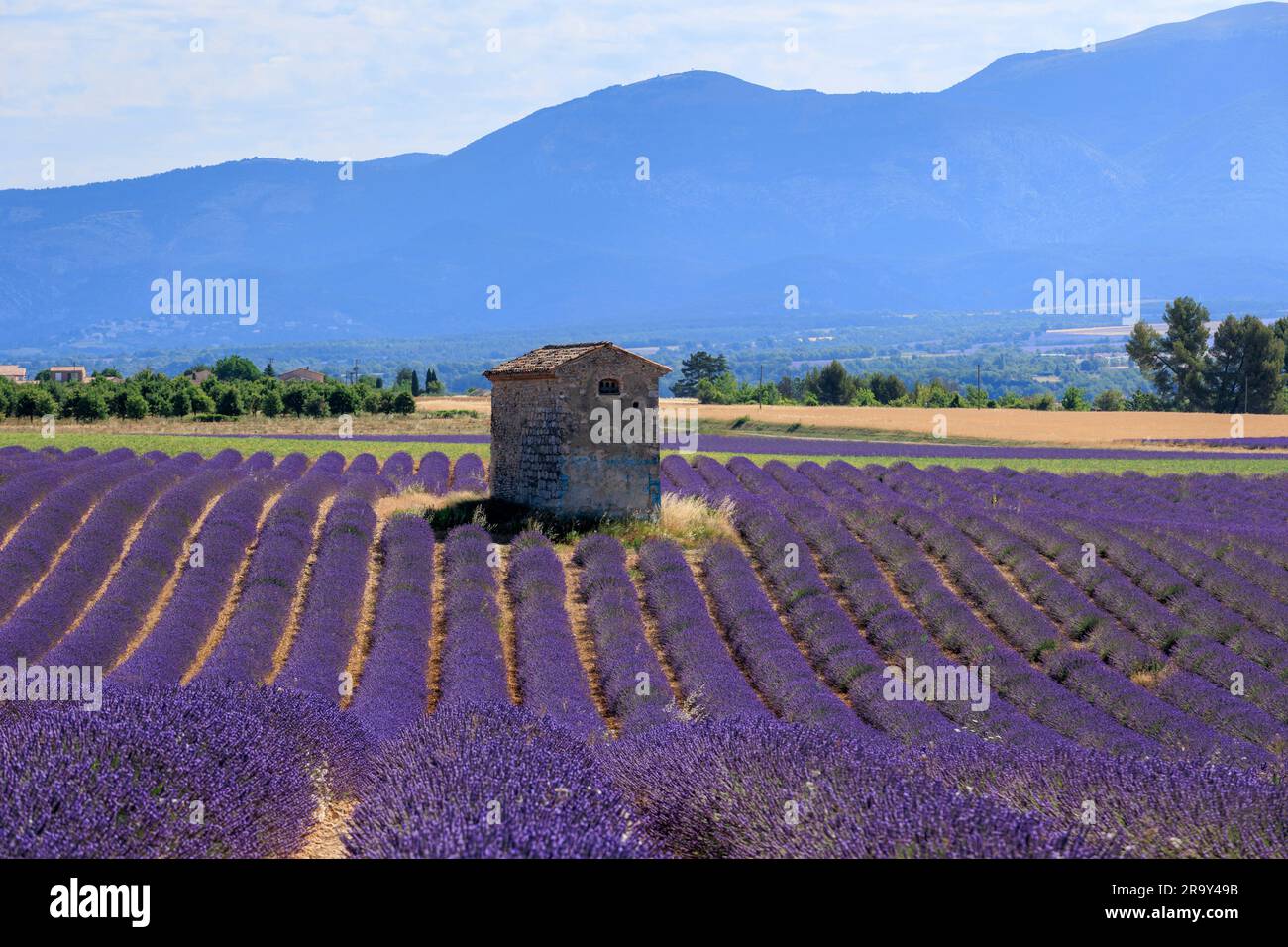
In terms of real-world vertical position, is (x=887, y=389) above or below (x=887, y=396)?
above

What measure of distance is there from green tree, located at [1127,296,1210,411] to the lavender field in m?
62.8

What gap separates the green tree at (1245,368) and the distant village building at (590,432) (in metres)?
74.2

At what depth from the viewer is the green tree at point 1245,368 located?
3504 inches

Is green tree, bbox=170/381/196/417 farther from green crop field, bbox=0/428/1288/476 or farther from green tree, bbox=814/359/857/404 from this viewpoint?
green tree, bbox=814/359/857/404

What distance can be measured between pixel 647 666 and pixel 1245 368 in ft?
273

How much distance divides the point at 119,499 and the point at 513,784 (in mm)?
19129

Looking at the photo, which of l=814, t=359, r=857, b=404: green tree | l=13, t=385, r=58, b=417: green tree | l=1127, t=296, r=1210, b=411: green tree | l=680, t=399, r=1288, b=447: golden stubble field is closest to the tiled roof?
l=680, t=399, r=1288, b=447: golden stubble field

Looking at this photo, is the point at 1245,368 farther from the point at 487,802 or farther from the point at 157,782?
the point at 157,782

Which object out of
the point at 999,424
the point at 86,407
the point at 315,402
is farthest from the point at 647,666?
the point at 315,402

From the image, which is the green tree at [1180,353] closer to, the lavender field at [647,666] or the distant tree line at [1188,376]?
the distant tree line at [1188,376]

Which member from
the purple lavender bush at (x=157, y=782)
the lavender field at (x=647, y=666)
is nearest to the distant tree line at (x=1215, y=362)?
the lavender field at (x=647, y=666)

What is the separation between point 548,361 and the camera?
23938 millimetres

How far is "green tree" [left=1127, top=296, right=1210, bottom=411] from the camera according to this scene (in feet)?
304
